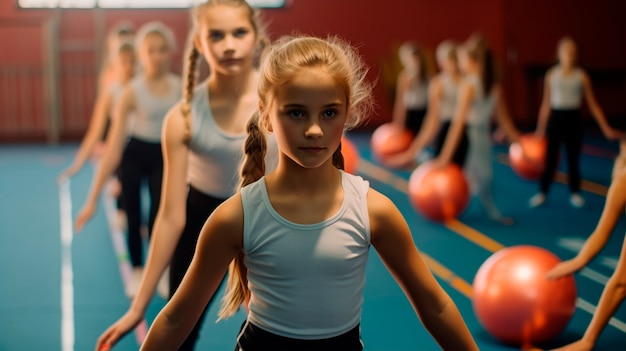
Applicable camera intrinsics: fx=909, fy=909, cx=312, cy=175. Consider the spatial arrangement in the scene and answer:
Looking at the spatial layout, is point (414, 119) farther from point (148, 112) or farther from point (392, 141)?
point (148, 112)

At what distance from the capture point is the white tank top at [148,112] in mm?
6562

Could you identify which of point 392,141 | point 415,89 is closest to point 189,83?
point 392,141

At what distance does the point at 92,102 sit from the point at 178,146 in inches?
544

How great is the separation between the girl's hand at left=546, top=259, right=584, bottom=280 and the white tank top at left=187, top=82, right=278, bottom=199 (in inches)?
62.4

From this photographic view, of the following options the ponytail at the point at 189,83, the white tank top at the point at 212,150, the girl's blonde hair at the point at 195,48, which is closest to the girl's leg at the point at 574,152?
the girl's blonde hair at the point at 195,48

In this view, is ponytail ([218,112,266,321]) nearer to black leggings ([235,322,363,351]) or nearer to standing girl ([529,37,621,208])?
black leggings ([235,322,363,351])

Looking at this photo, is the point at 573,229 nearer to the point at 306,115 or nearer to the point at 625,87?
the point at 306,115

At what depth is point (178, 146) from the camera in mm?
3594

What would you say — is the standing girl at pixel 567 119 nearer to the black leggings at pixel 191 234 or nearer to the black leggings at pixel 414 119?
the black leggings at pixel 414 119

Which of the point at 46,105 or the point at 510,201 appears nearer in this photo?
the point at 510,201

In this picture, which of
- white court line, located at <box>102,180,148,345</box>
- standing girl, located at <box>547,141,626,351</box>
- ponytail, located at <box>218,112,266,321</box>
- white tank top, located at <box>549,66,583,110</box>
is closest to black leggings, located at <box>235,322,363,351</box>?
ponytail, located at <box>218,112,266,321</box>

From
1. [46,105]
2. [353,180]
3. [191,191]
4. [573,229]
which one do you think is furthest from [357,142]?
[353,180]

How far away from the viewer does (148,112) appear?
21.5 feet

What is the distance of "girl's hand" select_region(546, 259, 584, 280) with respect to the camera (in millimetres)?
4094
